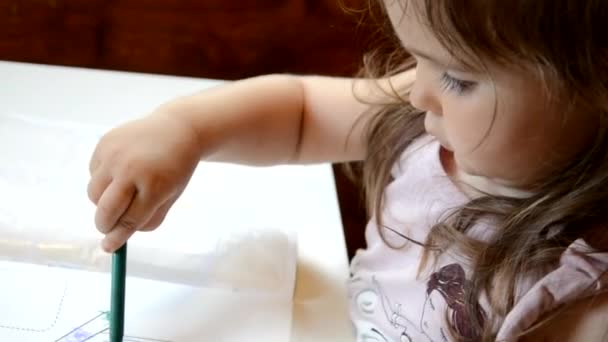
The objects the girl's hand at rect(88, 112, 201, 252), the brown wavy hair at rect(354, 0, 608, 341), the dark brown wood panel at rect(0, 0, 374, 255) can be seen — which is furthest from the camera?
the dark brown wood panel at rect(0, 0, 374, 255)

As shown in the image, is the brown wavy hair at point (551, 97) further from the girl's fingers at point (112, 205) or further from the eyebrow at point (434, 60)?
the girl's fingers at point (112, 205)

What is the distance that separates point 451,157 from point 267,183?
0.41 feet

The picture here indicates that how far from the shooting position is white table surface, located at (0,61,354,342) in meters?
0.52

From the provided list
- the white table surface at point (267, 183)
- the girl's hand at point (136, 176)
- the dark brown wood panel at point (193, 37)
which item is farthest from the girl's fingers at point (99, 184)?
the dark brown wood panel at point (193, 37)

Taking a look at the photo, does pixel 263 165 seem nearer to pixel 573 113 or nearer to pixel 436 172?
pixel 436 172

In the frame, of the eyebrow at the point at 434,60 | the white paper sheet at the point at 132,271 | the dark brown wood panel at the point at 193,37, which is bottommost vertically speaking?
the white paper sheet at the point at 132,271

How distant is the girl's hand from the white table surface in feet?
0.26

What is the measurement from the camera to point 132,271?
51 centimetres

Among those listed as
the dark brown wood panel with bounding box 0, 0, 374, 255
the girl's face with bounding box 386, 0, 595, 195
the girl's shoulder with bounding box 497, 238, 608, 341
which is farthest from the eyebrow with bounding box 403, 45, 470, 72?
the dark brown wood panel with bounding box 0, 0, 374, 255

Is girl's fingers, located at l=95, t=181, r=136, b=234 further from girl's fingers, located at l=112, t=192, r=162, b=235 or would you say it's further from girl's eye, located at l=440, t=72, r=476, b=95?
girl's eye, located at l=440, t=72, r=476, b=95

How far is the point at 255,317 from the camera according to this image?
495mm

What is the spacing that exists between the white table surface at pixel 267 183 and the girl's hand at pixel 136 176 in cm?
8

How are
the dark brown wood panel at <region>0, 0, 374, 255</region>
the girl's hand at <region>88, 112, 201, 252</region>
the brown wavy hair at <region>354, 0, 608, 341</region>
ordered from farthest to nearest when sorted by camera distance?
the dark brown wood panel at <region>0, 0, 374, 255</region> < the girl's hand at <region>88, 112, 201, 252</region> < the brown wavy hair at <region>354, 0, 608, 341</region>

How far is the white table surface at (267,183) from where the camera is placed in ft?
1.72
